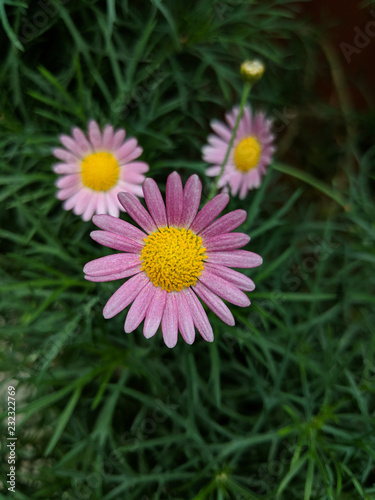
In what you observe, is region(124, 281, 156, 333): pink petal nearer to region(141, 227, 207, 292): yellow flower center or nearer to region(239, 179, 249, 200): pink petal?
region(141, 227, 207, 292): yellow flower center

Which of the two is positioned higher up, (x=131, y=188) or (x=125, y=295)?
(x=131, y=188)

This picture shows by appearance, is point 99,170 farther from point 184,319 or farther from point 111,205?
point 184,319

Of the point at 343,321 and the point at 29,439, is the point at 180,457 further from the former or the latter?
the point at 343,321

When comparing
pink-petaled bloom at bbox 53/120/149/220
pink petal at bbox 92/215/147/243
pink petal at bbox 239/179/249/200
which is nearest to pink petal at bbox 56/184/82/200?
pink-petaled bloom at bbox 53/120/149/220

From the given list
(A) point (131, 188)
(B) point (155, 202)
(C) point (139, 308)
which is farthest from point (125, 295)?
(A) point (131, 188)

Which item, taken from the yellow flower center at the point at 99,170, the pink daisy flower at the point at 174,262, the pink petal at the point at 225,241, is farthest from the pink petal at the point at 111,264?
the yellow flower center at the point at 99,170

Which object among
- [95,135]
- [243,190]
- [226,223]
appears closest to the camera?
[226,223]

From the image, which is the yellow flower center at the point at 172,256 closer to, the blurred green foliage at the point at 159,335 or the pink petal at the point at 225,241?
the pink petal at the point at 225,241

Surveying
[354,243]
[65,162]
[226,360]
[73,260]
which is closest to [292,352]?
Answer: [226,360]
